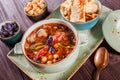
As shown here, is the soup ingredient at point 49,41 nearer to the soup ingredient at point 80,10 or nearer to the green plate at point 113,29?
the soup ingredient at point 80,10

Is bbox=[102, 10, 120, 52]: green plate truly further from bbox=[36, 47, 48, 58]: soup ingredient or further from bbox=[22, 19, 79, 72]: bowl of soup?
bbox=[36, 47, 48, 58]: soup ingredient

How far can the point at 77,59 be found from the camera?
2.97 feet

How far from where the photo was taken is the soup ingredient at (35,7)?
1.06 m

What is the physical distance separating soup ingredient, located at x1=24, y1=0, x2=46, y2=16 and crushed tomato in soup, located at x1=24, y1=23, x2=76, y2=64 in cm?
13

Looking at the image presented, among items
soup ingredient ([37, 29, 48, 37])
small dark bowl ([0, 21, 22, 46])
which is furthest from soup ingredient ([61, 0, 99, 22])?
small dark bowl ([0, 21, 22, 46])

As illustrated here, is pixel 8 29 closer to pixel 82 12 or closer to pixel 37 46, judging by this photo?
pixel 37 46

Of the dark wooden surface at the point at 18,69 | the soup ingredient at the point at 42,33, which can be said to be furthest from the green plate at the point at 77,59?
the soup ingredient at the point at 42,33

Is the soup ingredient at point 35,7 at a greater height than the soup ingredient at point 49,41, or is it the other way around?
the soup ingredient at point 35,7

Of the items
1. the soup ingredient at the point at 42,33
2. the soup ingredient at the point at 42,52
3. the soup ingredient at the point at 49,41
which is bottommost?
the soup ingredient at the point at 42,52

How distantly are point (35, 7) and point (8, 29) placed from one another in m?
0.16

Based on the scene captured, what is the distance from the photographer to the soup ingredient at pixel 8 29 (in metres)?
1.02

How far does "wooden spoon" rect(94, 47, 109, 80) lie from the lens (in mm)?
864

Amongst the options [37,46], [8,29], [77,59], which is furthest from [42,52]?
[8,29]

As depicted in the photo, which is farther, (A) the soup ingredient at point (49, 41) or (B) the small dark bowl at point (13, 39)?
(B) the small dark bowl at point (13, 39)
